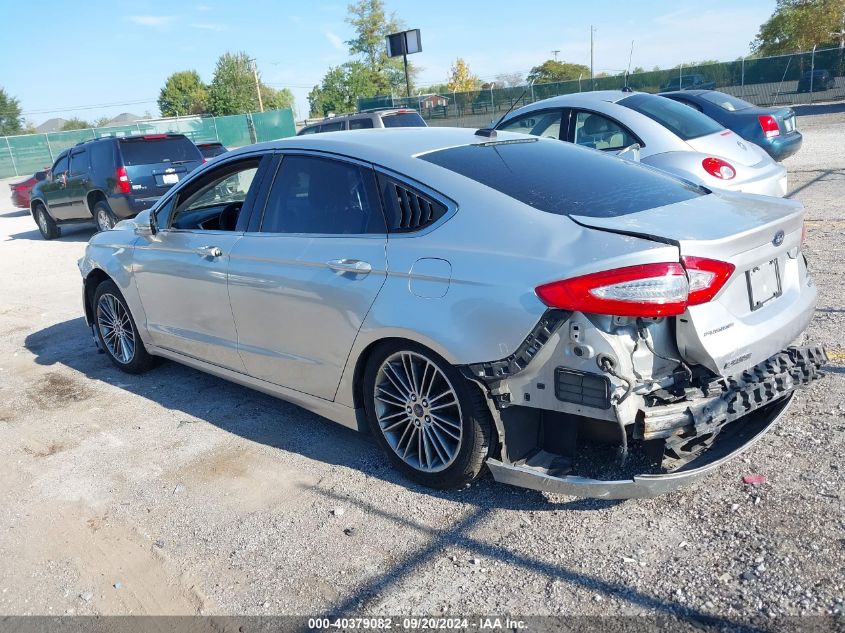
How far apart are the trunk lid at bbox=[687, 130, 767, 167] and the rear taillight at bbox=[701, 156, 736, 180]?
0.98ft

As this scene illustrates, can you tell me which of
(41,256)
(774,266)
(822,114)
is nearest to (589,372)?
(774,266)

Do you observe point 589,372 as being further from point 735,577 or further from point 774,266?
point 774,266

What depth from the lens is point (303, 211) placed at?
411 centimetres

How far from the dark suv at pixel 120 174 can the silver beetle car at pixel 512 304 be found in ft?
28.6

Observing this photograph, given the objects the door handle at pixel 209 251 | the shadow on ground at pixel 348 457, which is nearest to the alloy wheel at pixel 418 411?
the shadow on ground at pixel 348 457

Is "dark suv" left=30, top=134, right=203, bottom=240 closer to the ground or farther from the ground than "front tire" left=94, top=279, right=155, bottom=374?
farther from the ground

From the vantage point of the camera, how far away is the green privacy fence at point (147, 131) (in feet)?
128

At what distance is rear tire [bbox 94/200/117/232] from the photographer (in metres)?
12.9

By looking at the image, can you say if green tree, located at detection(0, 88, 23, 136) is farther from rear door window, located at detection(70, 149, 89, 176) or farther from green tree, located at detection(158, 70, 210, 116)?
rear door window, located at detection(70, 149, 89, 176)

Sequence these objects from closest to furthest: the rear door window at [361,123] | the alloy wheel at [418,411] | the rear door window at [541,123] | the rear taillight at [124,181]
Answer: the alloy wheel at [418,411] < the rear door window at [541,123] < the rear taillight at [124,181] < the rear door window at [361,123]

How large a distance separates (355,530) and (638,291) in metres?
1.71

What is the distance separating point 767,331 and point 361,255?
6.41 feet

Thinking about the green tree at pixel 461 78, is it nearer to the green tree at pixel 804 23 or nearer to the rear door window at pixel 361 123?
the green tree at pixel 804 23

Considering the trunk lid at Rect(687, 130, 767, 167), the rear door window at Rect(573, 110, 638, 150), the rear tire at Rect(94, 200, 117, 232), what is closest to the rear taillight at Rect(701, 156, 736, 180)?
the trunk lid at Rect(687, 130, 767, 167)
